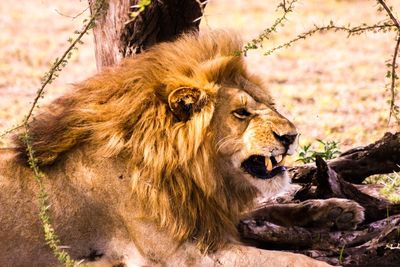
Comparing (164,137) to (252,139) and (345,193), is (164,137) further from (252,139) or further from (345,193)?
(345,193)

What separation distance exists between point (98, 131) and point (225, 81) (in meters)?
0.75

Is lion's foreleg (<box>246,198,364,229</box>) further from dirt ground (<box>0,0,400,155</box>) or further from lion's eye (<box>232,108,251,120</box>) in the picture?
dirt ground (<box>0,0,400,155</box>)

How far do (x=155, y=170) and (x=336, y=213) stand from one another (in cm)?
114

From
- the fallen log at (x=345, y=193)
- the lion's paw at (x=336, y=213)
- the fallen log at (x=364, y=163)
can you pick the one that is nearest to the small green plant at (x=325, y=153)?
the fallen log at (x=364, y=163)

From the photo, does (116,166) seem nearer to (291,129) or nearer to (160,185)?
(160,185)

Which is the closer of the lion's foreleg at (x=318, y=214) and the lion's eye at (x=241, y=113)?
the lion's eye at (x=241, y=113)

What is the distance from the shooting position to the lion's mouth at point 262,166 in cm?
491

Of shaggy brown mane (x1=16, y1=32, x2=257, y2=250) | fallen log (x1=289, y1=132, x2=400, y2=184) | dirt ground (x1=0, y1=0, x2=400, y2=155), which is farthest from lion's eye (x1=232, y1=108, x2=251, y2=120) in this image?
dirt ground (x1=0, y1=0, x2=400, y2=155)

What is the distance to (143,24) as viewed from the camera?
20.0 feet

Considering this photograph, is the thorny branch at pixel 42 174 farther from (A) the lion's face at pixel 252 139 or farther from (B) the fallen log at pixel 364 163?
(B) the fallen log at pixel 364 163

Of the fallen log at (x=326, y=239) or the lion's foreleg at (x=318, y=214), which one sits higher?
the lion's foreleg at (x=318, y=214)

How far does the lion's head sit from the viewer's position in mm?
4852

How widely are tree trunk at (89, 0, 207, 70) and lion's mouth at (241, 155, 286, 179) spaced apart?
1448 millimetres

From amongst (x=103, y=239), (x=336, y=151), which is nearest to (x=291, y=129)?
(x=103, y=239)
